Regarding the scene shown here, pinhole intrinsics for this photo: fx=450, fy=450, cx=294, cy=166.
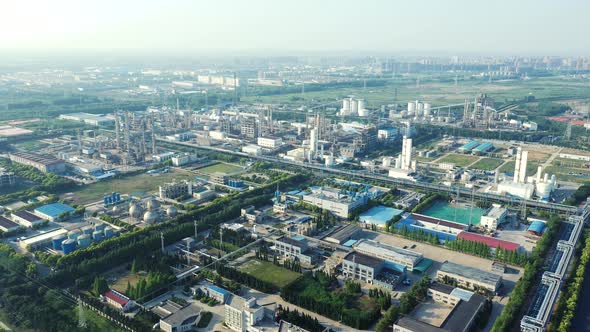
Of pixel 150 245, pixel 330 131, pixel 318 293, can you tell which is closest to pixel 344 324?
pixel 318 293

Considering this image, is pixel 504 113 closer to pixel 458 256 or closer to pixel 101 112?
pixel 458 256

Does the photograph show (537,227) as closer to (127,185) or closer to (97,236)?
(97,236)

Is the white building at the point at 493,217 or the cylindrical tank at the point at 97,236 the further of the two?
the white building at the point at 493,217

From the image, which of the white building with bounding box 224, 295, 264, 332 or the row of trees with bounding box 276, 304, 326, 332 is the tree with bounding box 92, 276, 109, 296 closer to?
the white building with bounding box 224, 295, 264, 332

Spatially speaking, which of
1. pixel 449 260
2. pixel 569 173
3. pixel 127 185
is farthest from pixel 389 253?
Answer: pixel 569 173

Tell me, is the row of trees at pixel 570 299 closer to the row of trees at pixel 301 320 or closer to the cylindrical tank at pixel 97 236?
the row of trees at pixel 301 320

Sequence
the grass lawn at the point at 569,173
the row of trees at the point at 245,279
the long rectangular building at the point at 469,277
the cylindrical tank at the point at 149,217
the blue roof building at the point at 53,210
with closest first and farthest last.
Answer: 1. the long rectangular building at the point at 469,277
2. the row of trees at the point at 245,279
3. the cylindrical tank at the point at 149,217
4. the blue roof building at the point at 53,210
5. the grass lawn at the point at 569,173

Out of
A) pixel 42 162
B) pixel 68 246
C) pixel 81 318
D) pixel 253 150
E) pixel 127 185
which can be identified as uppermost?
pixel 42 162

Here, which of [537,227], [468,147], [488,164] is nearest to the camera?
[537,227]

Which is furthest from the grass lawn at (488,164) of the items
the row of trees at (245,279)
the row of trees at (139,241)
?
the row of trees at (245,279)
